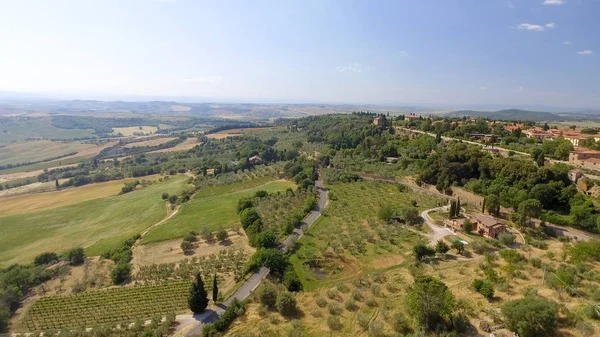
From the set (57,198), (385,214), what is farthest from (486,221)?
(57,198)

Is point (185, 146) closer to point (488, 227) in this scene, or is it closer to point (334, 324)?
point (488, 227)

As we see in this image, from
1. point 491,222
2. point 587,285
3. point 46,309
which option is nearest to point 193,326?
point 46,309

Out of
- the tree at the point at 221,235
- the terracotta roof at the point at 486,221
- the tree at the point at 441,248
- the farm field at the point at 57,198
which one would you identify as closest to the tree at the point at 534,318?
the tree at the point at 441,248

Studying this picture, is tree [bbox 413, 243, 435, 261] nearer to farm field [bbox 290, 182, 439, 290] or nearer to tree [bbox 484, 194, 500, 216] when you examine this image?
farm field [bbox 290, 182, 439, 290]

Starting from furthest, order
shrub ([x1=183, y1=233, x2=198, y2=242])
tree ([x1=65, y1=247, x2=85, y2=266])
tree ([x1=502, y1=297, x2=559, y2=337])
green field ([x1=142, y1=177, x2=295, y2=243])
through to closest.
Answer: green field ([x1=142, y1=177, x2=295, y2=243]) → shrub ([x1=183, y1=233, x2=198, y2=242]) → tree ([x1=65, y1=247, x2=85, y2=266]) → tree ([x1=502, y1=297, x2=559, y2=337])

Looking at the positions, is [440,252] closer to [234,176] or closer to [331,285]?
[331,285]

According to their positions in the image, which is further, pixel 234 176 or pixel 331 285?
pixel 234 176

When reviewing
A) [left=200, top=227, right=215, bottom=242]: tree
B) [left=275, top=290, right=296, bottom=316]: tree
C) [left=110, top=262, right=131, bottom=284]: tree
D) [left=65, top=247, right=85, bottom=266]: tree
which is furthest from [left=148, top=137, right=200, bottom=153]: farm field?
[left=275, top=290, right=296, bottom=316]: tree
